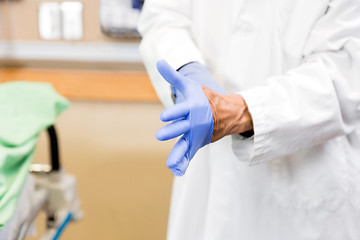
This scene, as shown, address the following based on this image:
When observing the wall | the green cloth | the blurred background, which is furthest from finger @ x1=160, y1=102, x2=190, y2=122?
the wall

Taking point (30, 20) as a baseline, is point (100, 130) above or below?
below

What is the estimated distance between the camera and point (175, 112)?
0.53m

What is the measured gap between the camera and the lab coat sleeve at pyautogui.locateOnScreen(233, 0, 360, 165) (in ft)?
2.00

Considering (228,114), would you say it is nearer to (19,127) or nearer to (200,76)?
(200,76)

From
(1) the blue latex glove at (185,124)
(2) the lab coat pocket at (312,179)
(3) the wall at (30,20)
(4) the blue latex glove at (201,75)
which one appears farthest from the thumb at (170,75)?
(3) the wall at (30,20)

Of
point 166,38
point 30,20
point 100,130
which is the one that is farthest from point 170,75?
point 30,20

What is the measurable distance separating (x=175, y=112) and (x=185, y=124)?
24 millimetres

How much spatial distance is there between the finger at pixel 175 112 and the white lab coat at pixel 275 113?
0.13 m

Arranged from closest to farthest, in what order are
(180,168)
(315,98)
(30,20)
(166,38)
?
1. (180,168)
2. (315,98)
3. (166,38)
4. (30,20)

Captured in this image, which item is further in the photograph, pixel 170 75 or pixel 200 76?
pixel 200 76

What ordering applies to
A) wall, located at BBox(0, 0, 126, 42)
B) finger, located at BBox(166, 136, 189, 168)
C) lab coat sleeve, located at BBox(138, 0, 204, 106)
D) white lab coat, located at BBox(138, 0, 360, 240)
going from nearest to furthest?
finger, located at BBox(166, 136, 189, 168) → white lab coat, located at BBox(138, 0, 360, 240) → lab coat sleeve, located at BBox(138, 0, 204, 106) → wall, located at BBox(0, 0, 126, 42)

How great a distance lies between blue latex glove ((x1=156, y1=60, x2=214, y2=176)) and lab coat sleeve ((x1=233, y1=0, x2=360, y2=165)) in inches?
3.8

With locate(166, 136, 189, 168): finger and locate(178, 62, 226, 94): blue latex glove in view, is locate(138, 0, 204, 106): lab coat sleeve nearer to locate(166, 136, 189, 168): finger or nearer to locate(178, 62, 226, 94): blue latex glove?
locate(178, 62, 226, 94): blue latex glove

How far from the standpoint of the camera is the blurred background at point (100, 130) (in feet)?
5.55
